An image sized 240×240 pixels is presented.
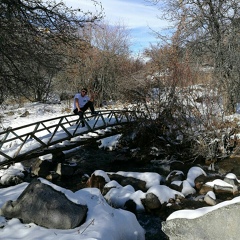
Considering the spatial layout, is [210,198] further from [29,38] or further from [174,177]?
[29,38]

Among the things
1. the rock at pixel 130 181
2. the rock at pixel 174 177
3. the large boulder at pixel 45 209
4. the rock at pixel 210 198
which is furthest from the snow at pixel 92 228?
the rock at pixel 174 177

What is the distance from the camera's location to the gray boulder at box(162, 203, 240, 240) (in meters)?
3.83

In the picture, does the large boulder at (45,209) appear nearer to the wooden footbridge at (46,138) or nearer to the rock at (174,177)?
→ the wooden footbridge at (46,138)

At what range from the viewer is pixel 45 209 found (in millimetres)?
5309

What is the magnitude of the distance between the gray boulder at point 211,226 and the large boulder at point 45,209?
5.87 feet

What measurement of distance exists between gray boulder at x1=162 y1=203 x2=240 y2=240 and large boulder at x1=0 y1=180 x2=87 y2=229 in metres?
1.79

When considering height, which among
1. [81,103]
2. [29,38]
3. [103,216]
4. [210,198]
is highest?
[29,38]

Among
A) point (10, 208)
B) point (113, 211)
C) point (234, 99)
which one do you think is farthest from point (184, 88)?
point (10, 208)

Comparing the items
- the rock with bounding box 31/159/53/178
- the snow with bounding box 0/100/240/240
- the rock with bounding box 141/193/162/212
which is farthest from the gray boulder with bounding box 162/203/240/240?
the rock with bounding box 31/159/53/178

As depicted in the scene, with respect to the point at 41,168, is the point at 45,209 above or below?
above

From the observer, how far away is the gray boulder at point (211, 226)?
3834 mm

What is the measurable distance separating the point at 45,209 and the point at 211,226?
9.21 ft

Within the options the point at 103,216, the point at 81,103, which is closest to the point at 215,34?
the point at 81,103

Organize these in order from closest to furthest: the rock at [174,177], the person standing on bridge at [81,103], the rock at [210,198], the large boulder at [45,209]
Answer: the large boulder at [45,209], the rock at [210,198], the rock at [174,177], the person standing on bridge at [81,103]
